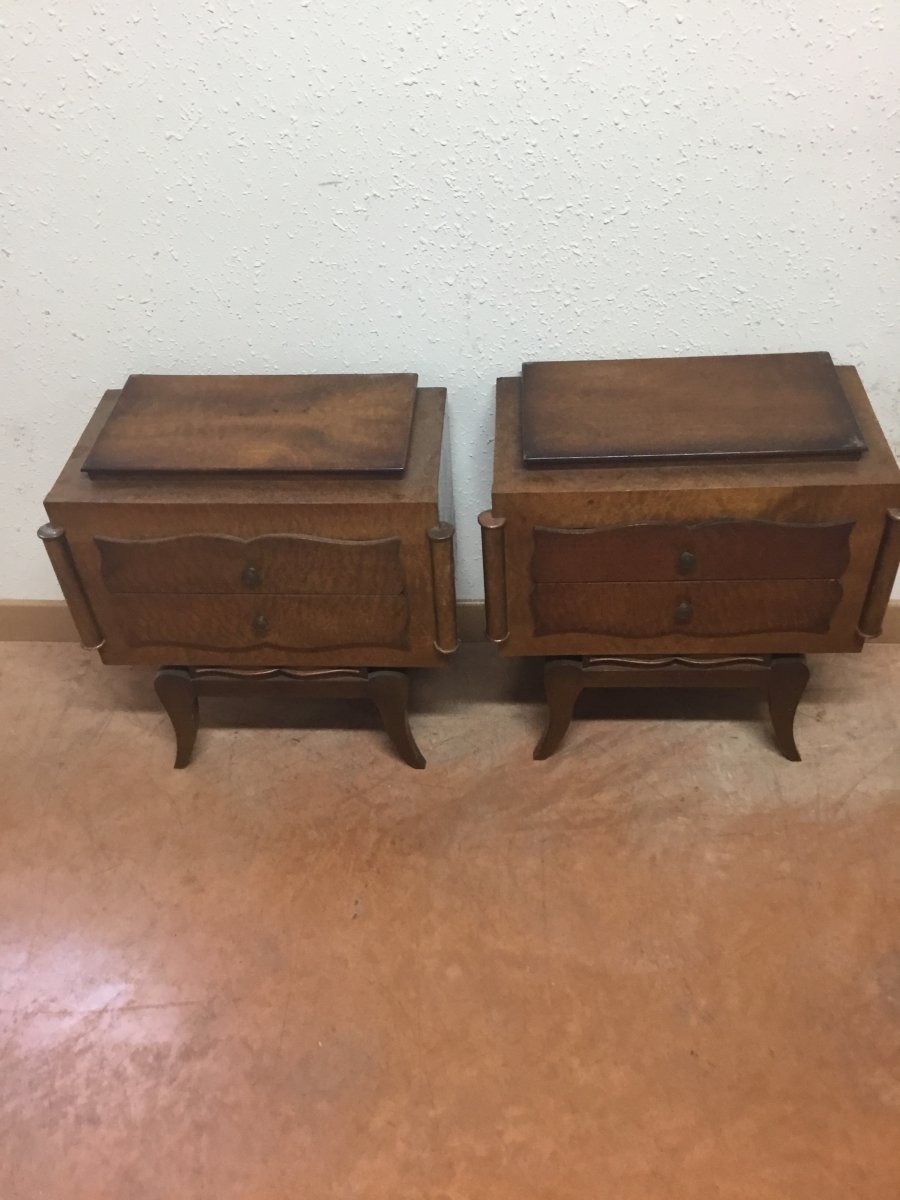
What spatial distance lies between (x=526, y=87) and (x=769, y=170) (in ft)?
1.07

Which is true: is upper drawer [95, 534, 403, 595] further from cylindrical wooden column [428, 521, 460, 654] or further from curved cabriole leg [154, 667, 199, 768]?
curved cabriole leg [154, 667, 199, 768]

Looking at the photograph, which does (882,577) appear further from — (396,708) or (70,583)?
(70,583)

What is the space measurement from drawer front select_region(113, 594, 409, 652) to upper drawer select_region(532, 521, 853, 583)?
22 centimetres

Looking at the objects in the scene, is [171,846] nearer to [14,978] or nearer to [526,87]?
[14,978]

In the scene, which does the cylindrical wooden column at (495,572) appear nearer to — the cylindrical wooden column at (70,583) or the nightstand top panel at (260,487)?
the nightstand top panel at (260,487)

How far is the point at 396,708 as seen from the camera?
5.11ft

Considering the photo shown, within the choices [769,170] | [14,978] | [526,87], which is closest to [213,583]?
[14,978]

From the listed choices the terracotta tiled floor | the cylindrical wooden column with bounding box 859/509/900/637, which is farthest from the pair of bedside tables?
the terracotta tiled floor

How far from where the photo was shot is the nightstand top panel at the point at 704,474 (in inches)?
49.6

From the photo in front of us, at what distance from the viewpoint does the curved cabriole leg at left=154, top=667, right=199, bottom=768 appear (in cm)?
155

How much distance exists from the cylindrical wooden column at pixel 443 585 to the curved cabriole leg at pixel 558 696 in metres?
0.18

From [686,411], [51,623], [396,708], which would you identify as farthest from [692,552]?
[51,623]

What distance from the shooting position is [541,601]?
1.38m

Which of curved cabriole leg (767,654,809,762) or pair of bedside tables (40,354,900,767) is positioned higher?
pair of bedside tables (40,354,900,767)
